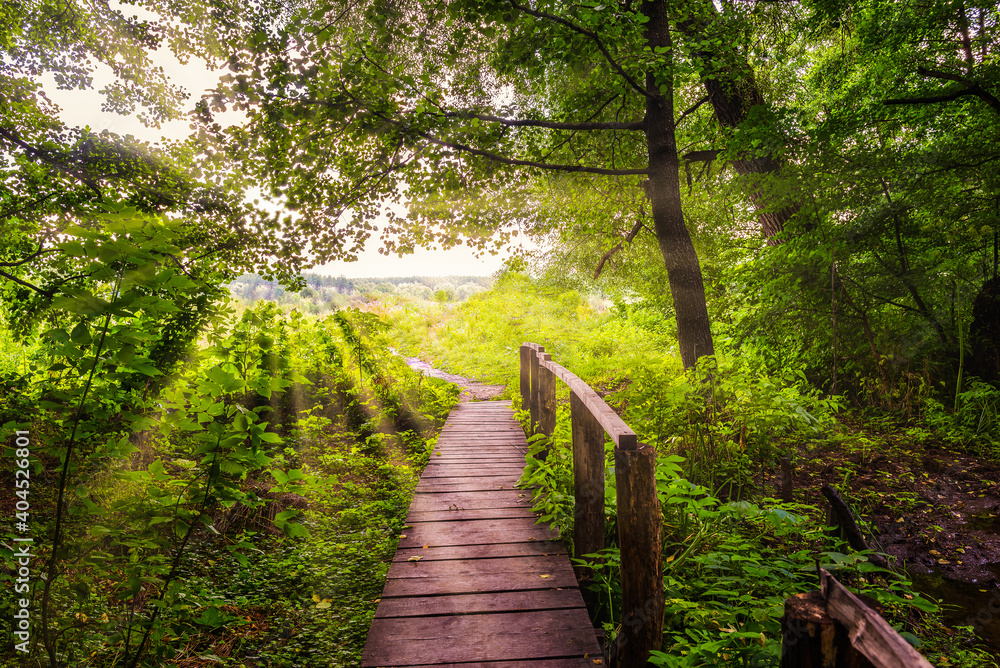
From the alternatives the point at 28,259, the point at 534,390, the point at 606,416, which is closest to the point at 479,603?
the point at 606,416

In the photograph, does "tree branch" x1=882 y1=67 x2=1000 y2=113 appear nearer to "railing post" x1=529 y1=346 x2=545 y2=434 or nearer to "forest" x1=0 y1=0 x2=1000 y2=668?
"forest" x1=0 y1=0 x2=1000 y2=668

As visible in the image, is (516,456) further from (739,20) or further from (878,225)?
(739,20)

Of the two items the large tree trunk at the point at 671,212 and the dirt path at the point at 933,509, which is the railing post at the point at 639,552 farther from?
the large tree trunk at the point at 671,212

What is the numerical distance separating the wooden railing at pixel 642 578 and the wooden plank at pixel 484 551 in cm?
24

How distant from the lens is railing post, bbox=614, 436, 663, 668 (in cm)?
217

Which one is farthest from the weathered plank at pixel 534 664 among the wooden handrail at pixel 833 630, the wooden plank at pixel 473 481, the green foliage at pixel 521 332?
the green foliage at pixel 521 332

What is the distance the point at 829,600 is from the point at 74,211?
25.3ft

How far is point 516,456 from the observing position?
5.75 m

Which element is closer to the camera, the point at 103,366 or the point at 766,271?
the point at 103,366

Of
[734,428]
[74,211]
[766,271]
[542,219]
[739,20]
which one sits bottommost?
[734,428]

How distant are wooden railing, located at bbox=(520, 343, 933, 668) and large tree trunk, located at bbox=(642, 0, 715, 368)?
2.51m

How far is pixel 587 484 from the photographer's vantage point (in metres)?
3.22

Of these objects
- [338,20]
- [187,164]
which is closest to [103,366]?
[187,164]

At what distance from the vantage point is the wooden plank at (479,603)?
280cm
